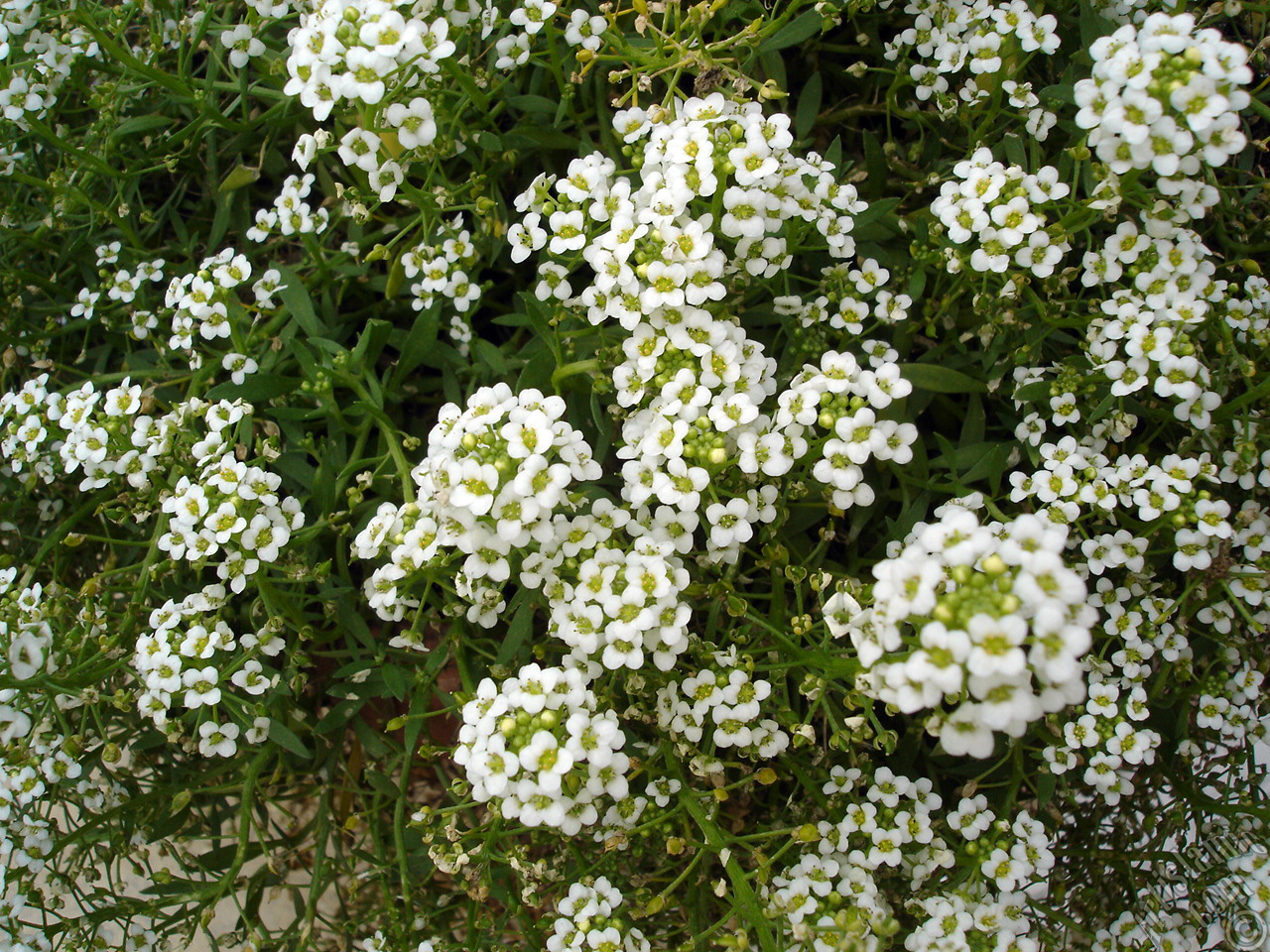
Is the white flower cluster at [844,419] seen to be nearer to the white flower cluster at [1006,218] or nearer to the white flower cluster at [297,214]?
the white flower cluster at [1006,218]

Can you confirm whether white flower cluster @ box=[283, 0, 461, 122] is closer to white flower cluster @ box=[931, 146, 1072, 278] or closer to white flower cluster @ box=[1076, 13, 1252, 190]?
white flower cluster @ box=[931, 146, 1072, 278]

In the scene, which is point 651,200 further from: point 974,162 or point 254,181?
point 254,181

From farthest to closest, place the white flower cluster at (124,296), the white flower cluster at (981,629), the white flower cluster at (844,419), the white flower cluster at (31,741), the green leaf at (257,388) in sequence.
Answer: the white flower cluster at (124,296), the green leaf at (257,388), the white flower cluster at (31,741), the white flower cluster at (844,419), the white flower cluster at (981,629)

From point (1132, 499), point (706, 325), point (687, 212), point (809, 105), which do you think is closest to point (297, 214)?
point (687, 212)

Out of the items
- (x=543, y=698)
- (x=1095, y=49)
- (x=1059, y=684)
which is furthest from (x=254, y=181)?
(x=1059, y=684)

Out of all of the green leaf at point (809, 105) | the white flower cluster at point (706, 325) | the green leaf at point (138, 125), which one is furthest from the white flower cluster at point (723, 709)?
the green leaf at point (138, 125)

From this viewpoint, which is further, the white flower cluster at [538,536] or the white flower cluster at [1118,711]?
the white flower cluster at [1118,711]
